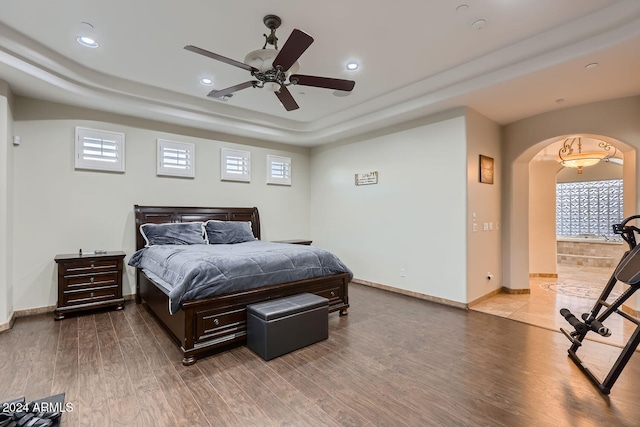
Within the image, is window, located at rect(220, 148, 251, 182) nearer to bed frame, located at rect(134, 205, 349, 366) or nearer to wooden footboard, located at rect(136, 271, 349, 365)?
bed frame, located at rect(134, 205, 349, 366)

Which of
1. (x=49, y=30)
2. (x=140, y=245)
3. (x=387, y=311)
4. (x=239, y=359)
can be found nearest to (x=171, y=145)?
(x=140, y=245)

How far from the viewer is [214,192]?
5754 mm

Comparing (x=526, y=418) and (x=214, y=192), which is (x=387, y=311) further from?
(x=214, y=192)

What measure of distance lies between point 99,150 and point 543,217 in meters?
8.50

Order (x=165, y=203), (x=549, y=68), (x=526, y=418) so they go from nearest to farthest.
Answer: (x=526, y=418) → (x=549, y=68) → (x=165, y=203)

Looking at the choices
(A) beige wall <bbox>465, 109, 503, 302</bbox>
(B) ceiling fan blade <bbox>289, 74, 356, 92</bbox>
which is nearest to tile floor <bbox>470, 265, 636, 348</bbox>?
(A) beige wall <bbox>465, 109, 503, 302</bbox>

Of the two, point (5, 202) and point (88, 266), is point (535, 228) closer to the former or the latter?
point (88, 266)

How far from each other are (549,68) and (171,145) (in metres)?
5.44

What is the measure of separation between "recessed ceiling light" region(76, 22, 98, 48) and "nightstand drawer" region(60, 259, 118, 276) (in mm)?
2682

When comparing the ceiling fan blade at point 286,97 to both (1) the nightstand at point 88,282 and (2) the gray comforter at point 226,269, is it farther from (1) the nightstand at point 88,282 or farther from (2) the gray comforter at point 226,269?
(1) the nightstand at point 88,282

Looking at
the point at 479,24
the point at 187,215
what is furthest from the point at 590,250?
the point at 187,215

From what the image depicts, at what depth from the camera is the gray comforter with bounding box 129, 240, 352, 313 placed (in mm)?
2861

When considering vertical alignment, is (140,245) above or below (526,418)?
above

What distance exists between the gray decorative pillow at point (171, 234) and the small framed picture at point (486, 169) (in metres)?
4.54
